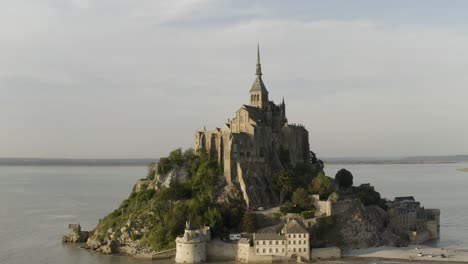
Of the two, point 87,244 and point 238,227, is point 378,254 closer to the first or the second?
point 238,227

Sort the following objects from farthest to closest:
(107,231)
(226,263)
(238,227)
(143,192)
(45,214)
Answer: (45,214) < (143,192) < (107,231) < (238,227) < (226,263)

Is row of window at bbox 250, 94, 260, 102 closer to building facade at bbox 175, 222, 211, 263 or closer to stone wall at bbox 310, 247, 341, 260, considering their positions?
building facade at bbox 175, 222, 211, 263

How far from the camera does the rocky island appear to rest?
5422 centimetres

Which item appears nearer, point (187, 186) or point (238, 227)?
point (238, 227)

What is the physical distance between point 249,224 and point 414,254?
17.3 m

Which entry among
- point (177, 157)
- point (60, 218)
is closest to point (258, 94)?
point (177, 157)

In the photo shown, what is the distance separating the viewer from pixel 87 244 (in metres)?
62.6

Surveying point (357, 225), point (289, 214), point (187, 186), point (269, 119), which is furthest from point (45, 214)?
point (357, 225)

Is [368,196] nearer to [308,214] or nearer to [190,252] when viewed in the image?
[308,214]

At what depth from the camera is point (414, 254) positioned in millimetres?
55344

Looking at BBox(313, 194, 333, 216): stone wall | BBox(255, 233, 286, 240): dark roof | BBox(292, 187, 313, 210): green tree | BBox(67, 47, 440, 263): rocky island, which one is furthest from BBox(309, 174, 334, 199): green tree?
BBox(255, 233, 286, 240): dark roof

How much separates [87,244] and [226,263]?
19.0 metres

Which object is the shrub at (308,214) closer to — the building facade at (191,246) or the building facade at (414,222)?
the building facade at (191,246)

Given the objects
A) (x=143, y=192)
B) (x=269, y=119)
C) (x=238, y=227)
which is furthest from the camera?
(x=269, y=119)
